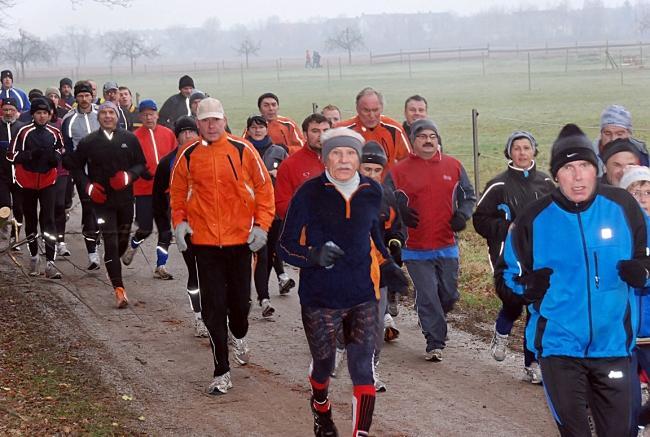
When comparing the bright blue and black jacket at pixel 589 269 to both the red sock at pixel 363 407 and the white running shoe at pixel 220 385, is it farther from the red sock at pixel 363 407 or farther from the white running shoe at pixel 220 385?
the white running shoe at pixel 220 385

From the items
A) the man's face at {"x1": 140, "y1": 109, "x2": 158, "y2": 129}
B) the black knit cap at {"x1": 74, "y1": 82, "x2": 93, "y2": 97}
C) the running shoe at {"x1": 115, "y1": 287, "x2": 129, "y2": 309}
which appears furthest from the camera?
the black knit cap at {"x1": 74, "y1": 82, "x2": 93, "y2": 97}

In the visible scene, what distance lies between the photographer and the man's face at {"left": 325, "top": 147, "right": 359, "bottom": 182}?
259 inches

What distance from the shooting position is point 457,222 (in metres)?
8.88

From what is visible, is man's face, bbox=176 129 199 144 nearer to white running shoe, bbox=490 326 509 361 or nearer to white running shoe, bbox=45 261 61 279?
white running shoe, bbox=490 326 509 361

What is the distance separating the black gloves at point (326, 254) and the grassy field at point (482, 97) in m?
4.97

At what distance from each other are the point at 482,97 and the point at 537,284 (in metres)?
44.7

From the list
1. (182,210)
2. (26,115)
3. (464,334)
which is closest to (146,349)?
(182,210)

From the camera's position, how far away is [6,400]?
7.76m

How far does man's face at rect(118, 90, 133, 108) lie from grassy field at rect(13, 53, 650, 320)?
6.20m

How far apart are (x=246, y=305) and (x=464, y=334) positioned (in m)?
2.47

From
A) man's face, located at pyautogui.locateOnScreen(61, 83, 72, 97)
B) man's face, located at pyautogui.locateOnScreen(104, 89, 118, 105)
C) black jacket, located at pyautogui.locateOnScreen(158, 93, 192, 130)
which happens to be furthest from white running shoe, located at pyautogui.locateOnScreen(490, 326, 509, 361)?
man's face, located at pyautogui.locateOnScreen(61, 83, 72, 97)

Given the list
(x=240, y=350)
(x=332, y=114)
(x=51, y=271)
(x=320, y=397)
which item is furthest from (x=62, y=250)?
(x=320, y=397)

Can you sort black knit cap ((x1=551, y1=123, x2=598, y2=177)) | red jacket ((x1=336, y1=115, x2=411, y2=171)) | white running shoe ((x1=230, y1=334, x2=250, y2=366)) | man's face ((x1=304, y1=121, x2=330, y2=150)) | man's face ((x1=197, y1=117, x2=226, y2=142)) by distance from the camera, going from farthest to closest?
red jacket ((x1=336, y1=115, x2=411, y2=171)) → man's face ((x1=304, y1=121, x2=330, y2=150)) → white running shoe ((x1=230, y1=334, x2=250, y2=366)) → man's face ((x1=197, y1=117, x2=226, y2=142)) → black knit cap ((x1=551, y1=123, x2=598, y2=177))

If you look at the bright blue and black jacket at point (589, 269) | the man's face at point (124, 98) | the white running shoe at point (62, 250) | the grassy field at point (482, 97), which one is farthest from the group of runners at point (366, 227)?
the man's face at point (124, 98)
